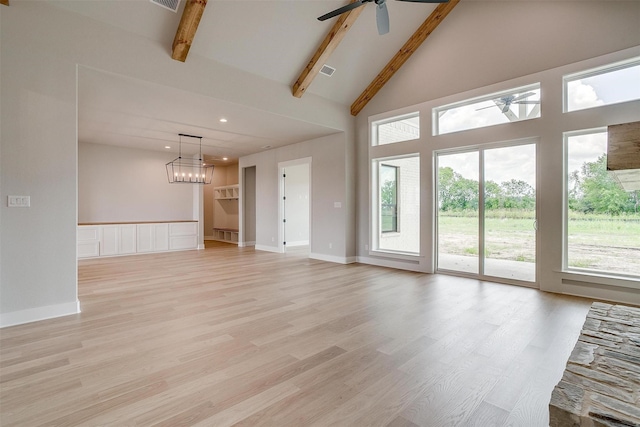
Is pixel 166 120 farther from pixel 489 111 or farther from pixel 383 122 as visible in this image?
pixel 489 111

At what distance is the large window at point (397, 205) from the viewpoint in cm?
597

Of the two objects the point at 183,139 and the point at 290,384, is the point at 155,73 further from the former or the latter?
the point at 290,384

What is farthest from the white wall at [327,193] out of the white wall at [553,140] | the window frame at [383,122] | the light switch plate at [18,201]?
the light switch plate at [18,201]

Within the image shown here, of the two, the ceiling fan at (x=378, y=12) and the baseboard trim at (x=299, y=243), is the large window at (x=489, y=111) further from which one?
the baseboard trim at (x=299, y=243)

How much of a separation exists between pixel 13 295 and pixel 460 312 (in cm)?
484

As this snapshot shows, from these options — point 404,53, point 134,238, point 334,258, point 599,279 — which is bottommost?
point 334,258

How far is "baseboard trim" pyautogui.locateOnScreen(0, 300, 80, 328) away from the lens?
3094mm

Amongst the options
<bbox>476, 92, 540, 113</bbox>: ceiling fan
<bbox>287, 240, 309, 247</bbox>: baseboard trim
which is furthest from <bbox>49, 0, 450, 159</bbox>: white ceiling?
<bbox>287, 240, 309, 247</bbox>: baseboard trim

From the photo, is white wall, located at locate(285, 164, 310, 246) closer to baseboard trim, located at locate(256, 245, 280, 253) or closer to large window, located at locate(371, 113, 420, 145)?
baseboard trim, located at locate(256, 245, 280, 253)

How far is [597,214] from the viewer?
4074 mm

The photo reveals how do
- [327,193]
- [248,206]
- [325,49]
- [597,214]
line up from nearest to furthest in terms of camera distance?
1. [597,214]
2. [325,49]
3. [327,193]
4. [248,206]

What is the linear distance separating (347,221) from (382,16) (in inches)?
157

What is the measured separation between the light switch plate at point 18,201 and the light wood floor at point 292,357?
1.26m

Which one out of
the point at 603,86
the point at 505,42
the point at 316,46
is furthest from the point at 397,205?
the point at 603,86
